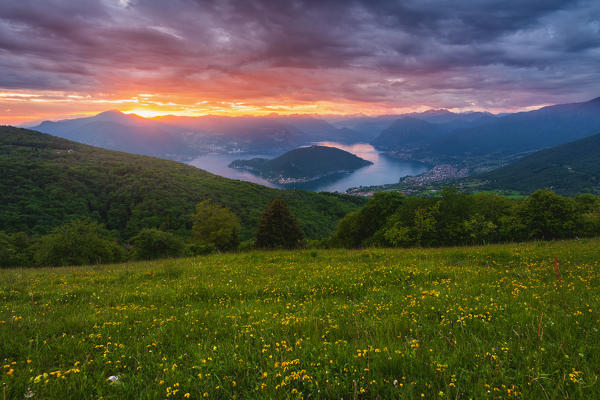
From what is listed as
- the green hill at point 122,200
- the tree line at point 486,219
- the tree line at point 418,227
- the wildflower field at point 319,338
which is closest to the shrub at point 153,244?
the tree line at point 418,227

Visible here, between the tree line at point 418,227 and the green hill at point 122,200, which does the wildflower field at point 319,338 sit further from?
the green hill at point 122,200

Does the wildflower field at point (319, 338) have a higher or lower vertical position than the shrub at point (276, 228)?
higher

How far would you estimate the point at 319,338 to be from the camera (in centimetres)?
434

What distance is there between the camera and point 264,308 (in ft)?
19.6

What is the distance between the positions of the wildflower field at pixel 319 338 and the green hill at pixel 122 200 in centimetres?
8537

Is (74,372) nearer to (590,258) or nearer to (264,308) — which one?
(264,308)

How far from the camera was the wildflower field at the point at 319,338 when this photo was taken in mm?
3148

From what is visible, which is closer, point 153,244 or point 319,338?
point 319,338

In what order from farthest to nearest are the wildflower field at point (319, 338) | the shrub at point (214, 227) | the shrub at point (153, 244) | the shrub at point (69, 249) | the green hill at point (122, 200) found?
the green hill at point (122, 200), the shrub at point (214, 227), the shrub at point (153, 244), the shrub at point (69, 249), the wildflower field at point (319, 338)

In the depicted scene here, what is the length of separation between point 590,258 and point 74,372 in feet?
49.1

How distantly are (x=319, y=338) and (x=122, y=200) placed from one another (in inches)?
5628

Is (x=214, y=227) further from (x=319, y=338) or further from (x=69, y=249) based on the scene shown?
(x=319, y=338)

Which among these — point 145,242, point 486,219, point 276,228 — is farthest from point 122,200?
point 486,219

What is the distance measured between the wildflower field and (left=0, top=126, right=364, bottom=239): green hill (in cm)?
8537
